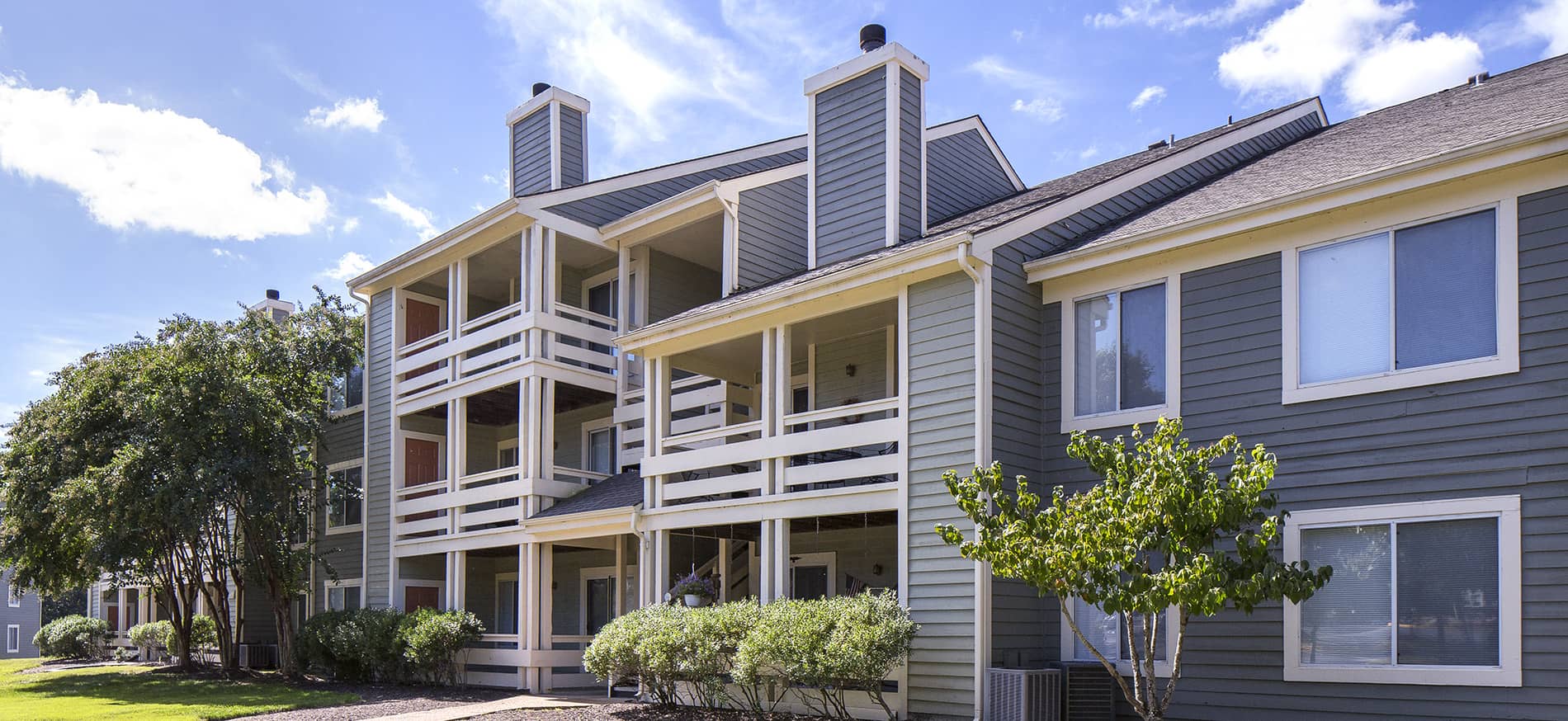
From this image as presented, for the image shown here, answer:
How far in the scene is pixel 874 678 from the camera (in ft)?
38.4

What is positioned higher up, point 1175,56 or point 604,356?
point 1175,56

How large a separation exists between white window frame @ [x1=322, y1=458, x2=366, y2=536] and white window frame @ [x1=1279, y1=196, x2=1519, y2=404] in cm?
1771

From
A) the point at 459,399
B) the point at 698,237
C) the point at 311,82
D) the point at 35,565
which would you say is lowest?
the point at 35,565

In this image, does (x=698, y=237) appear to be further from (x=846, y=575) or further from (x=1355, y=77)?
(x=1355, y=77)

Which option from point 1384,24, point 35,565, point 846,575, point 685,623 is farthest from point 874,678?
point 35,565

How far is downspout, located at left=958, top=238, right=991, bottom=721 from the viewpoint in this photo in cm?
1154

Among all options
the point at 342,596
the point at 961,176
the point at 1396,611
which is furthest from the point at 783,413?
the point at 342,596

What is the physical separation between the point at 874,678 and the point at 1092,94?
28.5 feet

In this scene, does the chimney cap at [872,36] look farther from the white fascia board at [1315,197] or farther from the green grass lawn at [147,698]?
the green grass lawn at [147,698]

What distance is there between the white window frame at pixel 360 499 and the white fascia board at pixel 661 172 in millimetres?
7473

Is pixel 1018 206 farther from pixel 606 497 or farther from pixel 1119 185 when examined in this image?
pixel 606 497

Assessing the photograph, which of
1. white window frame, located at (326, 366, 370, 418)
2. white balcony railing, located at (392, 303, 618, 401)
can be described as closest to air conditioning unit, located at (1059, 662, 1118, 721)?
white balcony railing, located at (392, 303, 618, 401)

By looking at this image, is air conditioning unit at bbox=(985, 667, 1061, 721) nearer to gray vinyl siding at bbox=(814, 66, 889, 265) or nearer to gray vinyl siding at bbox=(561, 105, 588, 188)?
gray vinyl siding at bbox=(814, 66, 889, 265)

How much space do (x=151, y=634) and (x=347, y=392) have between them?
1094cm
